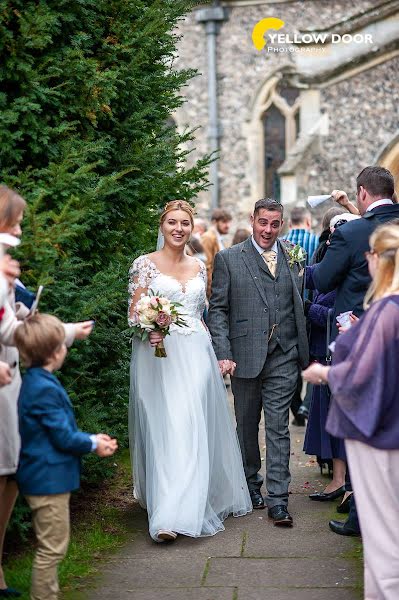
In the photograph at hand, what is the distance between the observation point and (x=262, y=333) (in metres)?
6.79

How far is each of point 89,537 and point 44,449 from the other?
1910mm

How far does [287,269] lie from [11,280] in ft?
8.96

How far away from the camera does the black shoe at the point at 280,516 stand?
6.50 metres

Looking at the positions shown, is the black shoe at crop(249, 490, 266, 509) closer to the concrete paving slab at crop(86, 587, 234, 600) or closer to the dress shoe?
the dress shoe

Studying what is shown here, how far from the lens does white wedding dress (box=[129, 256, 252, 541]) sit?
6.24 meters

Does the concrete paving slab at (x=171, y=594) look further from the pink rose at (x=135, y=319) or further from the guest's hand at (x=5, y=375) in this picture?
the pink rose at (x=135, y=319)

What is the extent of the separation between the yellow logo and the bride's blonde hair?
18.5 metres

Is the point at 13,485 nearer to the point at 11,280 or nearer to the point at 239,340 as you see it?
the point at 11,280

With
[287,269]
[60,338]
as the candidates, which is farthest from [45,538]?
[287,269]

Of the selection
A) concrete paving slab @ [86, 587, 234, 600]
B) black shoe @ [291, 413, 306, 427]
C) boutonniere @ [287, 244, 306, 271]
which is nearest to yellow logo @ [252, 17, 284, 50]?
black shoe @ [291, 413, 306, 427]

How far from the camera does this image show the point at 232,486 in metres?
6.72

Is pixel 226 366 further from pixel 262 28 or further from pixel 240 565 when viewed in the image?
pixel 262 28

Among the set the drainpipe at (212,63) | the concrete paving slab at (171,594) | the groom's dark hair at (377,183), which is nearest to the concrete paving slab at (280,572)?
the concrete paving slab at (171,594)

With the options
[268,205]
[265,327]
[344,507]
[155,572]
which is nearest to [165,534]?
[155,572]
